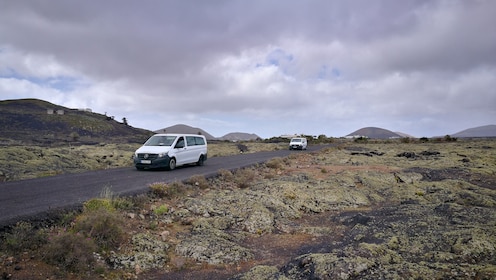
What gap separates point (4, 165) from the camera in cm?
1748

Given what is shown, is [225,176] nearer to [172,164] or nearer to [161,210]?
[172,164]

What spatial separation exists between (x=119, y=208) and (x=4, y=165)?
1363 cm

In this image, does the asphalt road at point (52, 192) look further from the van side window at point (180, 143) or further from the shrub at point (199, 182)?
the van side window at point (180, 143)

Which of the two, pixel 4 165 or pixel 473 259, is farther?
pixel 4 165

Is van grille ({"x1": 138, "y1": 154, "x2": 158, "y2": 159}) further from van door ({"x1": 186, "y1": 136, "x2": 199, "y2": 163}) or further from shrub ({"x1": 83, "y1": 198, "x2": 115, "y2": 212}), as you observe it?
shrub ({"x1": 83, "y1": 198, "x2": 115, "y2": 212})

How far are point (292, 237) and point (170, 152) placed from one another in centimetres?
1040

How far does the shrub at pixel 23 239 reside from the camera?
18.0ft

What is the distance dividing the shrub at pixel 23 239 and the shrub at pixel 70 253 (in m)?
0.25

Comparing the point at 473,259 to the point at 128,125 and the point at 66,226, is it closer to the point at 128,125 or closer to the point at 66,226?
the point at 66,226

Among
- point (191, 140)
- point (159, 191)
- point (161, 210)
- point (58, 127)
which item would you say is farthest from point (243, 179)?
point (58, 127)

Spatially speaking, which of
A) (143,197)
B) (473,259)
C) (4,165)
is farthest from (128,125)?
(473,259)

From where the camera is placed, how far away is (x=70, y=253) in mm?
5348

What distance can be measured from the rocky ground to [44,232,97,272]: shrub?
11 centimetres

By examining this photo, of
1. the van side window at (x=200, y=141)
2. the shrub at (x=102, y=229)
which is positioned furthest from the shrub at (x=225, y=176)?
the shrub at (x=102, y=229)
